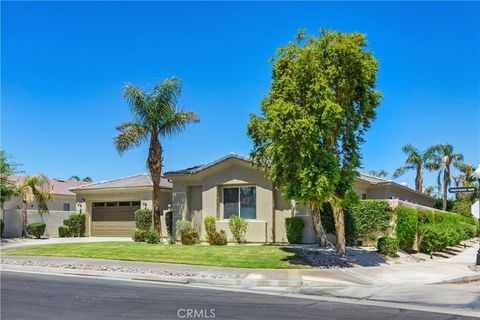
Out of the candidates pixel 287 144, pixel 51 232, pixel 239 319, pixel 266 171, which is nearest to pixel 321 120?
pixel 287 144

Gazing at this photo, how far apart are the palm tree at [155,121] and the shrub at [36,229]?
371 inches

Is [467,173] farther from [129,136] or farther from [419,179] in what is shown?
[129,136]

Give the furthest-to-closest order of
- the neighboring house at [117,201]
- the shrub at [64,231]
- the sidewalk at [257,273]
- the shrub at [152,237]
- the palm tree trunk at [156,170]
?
1. the shrub at [64,231]
2. the neighboring house at [117,201]
3. the palm tree trunk at [156,170]
4. the shrub at [152,237]
5. the sidewalk at [257,273]

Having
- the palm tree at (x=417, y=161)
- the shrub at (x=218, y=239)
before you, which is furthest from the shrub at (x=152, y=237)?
the palm tree at (x=417, y=161)

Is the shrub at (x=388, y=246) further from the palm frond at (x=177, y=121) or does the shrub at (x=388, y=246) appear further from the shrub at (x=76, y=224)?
the shrub at (x=76, y=224)

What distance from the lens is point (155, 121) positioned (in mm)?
25641

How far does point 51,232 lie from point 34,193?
13.1 ft

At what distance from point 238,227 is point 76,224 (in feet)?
44.1

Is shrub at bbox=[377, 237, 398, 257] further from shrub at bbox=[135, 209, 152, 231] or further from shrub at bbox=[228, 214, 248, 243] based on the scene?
shrub at bbox=[135, 209, 152, 231]

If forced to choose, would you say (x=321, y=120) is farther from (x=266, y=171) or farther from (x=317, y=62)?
(x=266, y=171)

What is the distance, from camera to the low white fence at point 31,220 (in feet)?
104

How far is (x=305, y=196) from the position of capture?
1653 cm

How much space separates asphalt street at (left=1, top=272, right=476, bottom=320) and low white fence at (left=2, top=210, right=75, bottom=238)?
20.2m

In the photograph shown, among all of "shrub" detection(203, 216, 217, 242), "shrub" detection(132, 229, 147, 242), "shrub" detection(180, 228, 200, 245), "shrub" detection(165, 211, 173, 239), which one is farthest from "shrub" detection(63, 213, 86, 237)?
"shrub" detection(180, 228, 200, 245)
